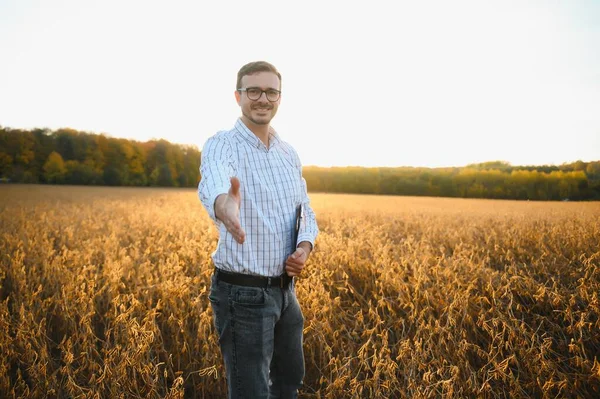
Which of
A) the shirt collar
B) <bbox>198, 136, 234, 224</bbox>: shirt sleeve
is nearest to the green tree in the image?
the shirt collar

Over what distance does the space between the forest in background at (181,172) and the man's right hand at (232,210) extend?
44111mm

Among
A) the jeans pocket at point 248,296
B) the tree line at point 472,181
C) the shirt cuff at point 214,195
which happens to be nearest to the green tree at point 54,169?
the tree line at point 472,181

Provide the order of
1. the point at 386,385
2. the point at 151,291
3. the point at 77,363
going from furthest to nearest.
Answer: the point at 151,291 < the point at 77,363 < the point at 386,385

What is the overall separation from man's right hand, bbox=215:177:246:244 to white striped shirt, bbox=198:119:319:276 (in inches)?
7.3

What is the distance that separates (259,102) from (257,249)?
0.76 m

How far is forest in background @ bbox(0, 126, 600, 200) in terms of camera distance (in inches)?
1724

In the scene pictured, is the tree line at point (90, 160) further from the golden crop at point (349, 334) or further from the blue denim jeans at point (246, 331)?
the blue denim jeans at point (246, 331)

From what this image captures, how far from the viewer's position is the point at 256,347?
59.2 inches

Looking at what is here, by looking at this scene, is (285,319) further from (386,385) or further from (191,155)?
(191,155)

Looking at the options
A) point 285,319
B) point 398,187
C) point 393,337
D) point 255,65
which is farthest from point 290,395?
point 398,187

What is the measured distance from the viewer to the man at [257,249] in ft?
4.93

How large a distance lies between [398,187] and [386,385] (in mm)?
56972

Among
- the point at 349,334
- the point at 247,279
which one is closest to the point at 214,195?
the point at 247,279

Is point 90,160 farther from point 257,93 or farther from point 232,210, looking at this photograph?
point 232,210
